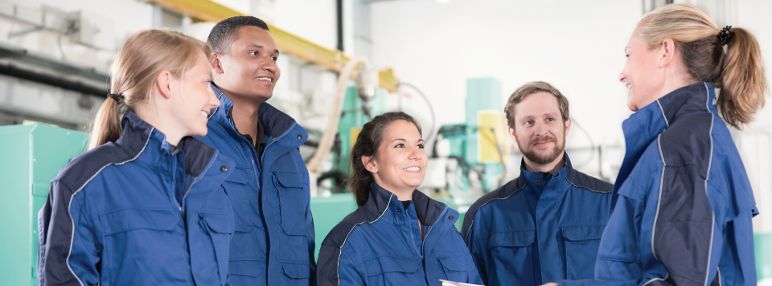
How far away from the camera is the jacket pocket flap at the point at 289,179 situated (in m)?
1.88

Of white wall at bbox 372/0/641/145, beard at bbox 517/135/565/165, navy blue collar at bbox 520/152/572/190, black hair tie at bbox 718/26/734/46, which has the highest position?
white wall at bbox 372/0/641/145

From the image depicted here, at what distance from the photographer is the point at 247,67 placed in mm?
1984

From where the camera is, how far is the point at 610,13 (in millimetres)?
4949

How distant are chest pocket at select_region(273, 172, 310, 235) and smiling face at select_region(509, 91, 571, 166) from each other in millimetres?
655

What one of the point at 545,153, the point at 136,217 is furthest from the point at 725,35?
the point at 136,217

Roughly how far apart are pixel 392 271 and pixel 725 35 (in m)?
0.93

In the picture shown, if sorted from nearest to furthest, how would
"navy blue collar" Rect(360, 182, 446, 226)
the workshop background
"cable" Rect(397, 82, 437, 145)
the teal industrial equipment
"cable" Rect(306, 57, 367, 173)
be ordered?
the teal industrial equipment → "navy blue collar" Rect(360, 182, 446, 226) → the workshop background → "cable" Rect(306, 57, 367, 173) → "cable" Rect(397, 82, 437, 145)

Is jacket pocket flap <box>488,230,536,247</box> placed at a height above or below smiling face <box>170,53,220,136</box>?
below

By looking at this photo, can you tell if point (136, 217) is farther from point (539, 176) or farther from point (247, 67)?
point (539, 176)

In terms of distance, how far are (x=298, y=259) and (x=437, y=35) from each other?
3834mm

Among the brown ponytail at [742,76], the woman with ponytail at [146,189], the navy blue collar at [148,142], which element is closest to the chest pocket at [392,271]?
the woman with ponytail at [146,189]

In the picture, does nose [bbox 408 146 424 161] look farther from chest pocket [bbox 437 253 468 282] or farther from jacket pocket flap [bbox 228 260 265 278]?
jacket pocket flap [bbox 228 260 265 278]

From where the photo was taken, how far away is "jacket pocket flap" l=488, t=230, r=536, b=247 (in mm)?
2029

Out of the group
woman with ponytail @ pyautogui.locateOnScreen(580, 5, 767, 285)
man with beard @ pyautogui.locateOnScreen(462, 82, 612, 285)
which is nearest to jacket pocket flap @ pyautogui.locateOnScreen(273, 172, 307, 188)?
man with beard @ pyautogui.locateOnScreen(462, 82, 612, 285)
